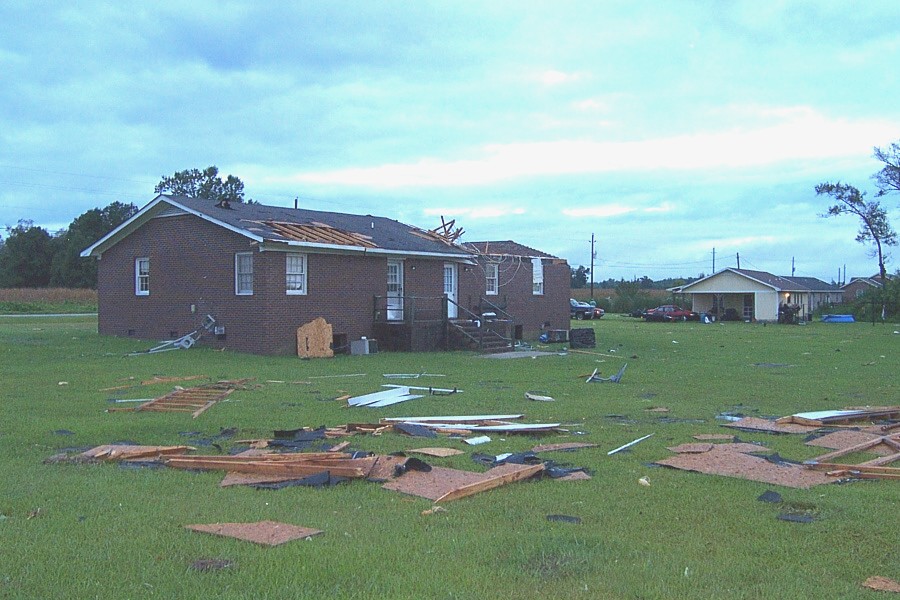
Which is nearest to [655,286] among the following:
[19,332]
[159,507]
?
[19,332]

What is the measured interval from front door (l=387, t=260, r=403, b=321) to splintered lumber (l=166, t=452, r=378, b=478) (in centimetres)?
2010

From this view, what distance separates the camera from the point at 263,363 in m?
23.0

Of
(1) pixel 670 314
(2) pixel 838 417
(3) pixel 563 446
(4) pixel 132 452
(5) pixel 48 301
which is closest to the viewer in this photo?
(4) pixel 132 452

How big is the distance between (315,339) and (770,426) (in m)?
16.5

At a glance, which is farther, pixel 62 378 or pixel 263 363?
pixel 263 363

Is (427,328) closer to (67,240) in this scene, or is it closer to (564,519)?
(564,519)

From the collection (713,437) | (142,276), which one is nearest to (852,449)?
(713,437)

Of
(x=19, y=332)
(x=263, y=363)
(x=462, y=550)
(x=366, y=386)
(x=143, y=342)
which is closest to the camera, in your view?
(x=462, y=550)

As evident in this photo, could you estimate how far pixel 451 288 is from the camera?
107 ft

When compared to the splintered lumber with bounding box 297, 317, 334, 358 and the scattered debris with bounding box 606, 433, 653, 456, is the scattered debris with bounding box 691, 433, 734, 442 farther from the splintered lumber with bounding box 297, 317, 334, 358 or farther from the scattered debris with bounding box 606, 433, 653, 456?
the splintered lumber with bounding box 297, 317, 334, 358

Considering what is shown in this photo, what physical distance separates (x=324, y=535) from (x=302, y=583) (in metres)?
1.12

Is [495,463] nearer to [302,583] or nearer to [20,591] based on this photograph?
[302,583]

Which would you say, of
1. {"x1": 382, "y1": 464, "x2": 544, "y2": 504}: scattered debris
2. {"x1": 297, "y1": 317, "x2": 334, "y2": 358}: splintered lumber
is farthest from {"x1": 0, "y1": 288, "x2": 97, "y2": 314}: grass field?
{"x1": 382, "y1": 464, "x2": 544, "y2": 504}: scattered debris

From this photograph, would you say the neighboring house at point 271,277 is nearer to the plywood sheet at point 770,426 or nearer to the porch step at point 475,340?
the porch step at point 475,340
